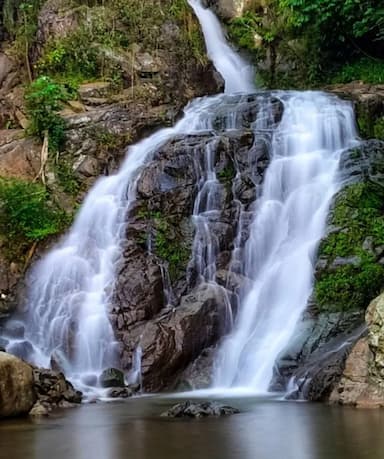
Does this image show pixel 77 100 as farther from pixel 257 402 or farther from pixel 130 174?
pixel 257 402

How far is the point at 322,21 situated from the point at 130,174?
9.03m

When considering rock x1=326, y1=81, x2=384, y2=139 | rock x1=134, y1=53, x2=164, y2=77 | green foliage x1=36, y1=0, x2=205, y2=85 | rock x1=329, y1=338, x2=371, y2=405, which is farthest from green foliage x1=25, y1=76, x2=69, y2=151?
rock x1=329, y1=338, x2=371, y2=405

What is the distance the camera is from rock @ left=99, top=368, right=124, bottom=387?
38.7 feet

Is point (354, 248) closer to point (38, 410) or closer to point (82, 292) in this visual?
point (82, 292)

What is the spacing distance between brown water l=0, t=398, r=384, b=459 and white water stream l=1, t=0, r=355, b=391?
105 inches

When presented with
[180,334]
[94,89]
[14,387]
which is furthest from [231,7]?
[14,387]

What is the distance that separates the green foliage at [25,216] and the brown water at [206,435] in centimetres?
675

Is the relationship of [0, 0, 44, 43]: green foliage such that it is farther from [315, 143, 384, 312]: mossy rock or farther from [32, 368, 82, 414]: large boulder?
[32, 368, 82, 414]: large boulder

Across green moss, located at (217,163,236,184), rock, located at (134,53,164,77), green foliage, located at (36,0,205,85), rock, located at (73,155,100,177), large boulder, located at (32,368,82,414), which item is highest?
green foliage, located at (36,0,205,85)

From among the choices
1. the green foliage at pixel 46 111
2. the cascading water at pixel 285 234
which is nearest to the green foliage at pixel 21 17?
the green foliage at pixel 46 111

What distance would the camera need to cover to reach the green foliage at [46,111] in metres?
18.0

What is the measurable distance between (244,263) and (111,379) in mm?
3498

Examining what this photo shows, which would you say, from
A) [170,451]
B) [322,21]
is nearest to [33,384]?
[170,451]

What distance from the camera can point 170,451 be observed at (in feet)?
21.1
